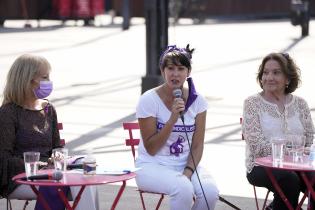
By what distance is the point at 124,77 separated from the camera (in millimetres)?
16094

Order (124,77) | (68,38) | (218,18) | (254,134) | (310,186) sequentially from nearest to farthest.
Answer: (310,186)
(254,134)
(124,77)
(68,38)
(218,18)

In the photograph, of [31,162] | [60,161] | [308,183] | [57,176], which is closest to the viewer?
[57,176]

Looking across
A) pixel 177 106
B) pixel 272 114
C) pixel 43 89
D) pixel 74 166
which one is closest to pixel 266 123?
pixel 272 114

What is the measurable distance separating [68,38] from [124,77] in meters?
9.25

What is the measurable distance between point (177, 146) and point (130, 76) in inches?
405

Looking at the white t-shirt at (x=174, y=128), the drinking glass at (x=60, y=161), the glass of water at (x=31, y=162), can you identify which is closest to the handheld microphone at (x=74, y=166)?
the drinking glass at (x=60, y=161)

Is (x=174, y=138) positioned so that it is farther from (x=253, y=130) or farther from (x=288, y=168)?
(x=288, y=168)

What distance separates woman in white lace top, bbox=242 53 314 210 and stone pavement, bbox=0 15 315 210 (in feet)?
3.55

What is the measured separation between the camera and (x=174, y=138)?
6.04 meters

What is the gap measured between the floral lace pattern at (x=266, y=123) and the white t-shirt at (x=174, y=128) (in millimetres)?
424

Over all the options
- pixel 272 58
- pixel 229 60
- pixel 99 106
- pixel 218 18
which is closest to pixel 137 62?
pixel 229 60

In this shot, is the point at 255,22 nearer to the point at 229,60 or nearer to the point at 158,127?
the point at 229,60

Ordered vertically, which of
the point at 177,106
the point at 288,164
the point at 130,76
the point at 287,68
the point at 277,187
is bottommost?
the point at 130,76

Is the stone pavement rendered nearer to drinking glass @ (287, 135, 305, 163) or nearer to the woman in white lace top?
the woman in white lace top
